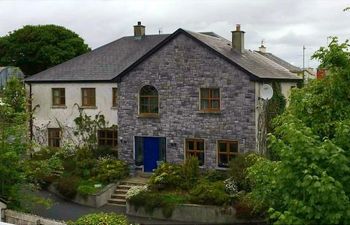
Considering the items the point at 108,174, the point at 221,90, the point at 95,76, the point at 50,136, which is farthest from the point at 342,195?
the point at 50,136

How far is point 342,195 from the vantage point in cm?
891

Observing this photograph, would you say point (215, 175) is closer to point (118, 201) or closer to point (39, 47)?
point (118, 201)

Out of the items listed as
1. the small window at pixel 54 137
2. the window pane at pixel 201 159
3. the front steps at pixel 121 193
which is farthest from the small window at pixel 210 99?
the small window at pixel 54 137

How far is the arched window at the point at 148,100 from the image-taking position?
27359 millimetres

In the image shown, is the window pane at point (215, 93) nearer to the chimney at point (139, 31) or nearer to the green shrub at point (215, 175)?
the green shrub at point (215, 175)

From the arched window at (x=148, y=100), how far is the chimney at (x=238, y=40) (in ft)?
17.2

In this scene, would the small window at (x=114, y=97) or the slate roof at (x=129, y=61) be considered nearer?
the slate roof at (x=129, y=61)

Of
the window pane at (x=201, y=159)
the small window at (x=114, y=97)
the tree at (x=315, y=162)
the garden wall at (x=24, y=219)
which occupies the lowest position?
the garden wall at (x=24, y=219)

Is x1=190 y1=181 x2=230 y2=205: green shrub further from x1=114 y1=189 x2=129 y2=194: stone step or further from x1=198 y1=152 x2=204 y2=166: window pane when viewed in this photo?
x1=114 y1=189 x2=129 y2=194: stone step

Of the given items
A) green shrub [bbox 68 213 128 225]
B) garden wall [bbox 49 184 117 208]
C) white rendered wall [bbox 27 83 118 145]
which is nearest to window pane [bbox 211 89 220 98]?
garden wall [bbox 49 184 117 208]

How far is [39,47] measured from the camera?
61219mm

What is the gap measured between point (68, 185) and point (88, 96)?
294 inches

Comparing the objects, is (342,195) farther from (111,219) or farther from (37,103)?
(37,103)

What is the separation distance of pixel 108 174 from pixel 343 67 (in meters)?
16.7
